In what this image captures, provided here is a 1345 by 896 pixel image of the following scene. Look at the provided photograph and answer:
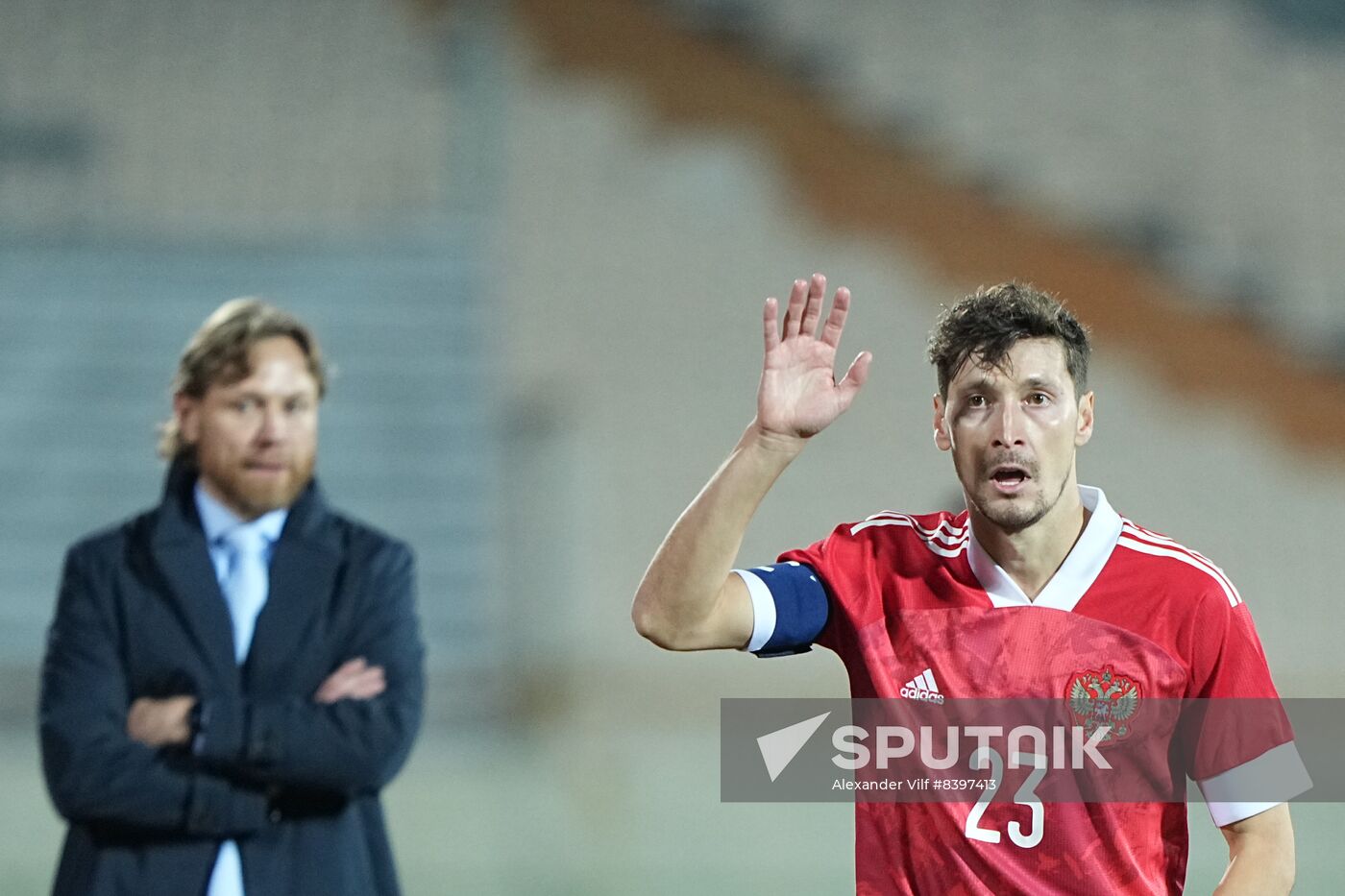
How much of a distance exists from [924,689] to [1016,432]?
14.7 inches

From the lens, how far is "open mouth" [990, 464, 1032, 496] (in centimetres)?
Answer: 202

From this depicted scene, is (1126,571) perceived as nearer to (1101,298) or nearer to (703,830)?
(703,830)

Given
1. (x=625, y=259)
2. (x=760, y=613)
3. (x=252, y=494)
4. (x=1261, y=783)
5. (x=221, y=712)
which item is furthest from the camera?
(x=625, y=259)

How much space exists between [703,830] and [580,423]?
5.79 feet

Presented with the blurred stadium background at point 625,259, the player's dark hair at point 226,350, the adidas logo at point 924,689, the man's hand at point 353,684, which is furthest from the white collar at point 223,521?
the blurred stadium background at point 625,259

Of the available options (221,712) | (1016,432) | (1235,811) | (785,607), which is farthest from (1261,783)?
(221,712)

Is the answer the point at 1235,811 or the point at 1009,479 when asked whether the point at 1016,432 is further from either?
the point at 1235,811

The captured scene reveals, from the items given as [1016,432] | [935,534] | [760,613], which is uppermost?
[1016,432]

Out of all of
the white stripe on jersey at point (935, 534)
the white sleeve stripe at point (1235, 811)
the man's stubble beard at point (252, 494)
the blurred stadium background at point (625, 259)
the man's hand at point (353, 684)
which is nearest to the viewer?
the white sleeve stripe at point (1235, 811)

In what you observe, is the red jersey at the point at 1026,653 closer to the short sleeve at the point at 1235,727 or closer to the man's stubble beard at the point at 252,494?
the short sleeve at the point at 1235,727

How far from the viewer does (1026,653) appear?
2.07m

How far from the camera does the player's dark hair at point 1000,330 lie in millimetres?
2064

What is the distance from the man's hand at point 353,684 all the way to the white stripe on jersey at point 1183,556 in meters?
1.32

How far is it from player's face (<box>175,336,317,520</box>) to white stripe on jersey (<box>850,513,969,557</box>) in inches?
45.0
